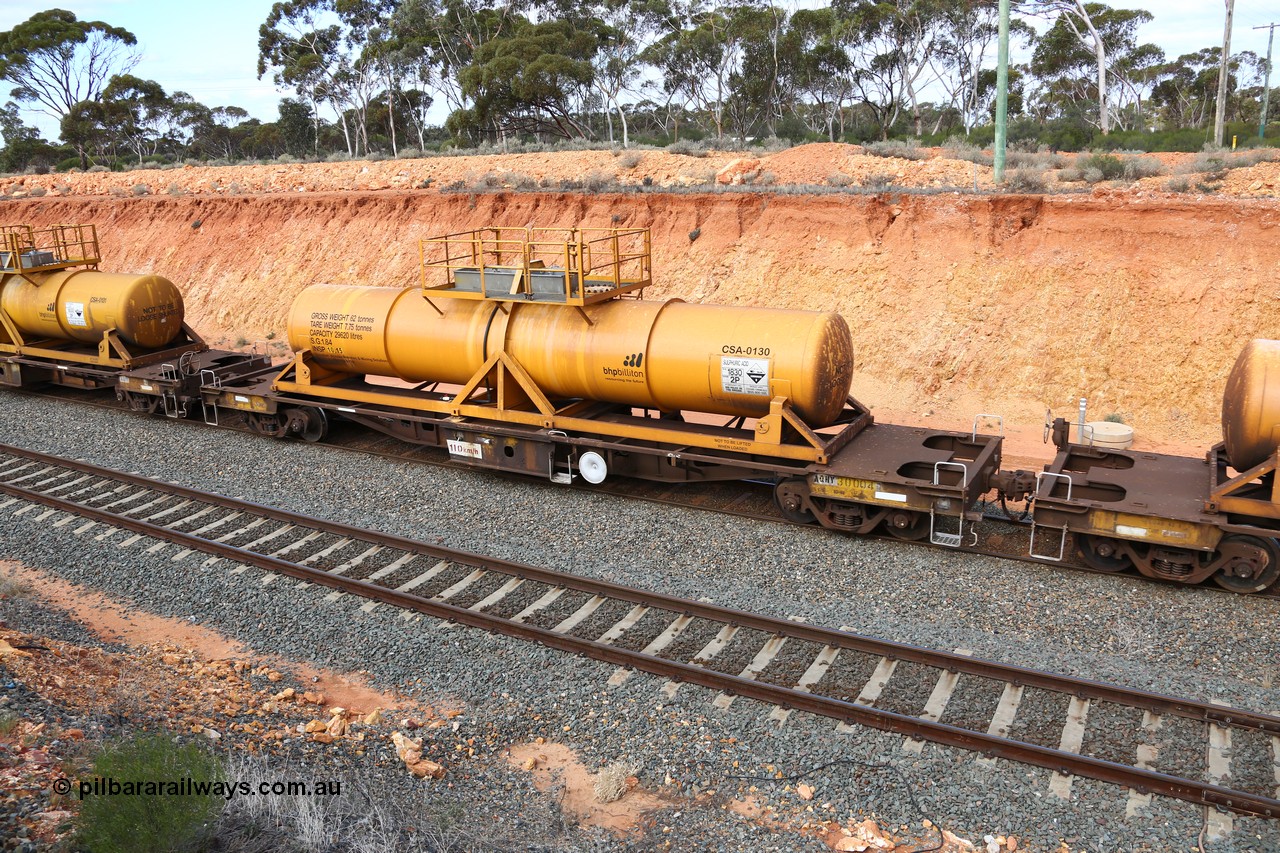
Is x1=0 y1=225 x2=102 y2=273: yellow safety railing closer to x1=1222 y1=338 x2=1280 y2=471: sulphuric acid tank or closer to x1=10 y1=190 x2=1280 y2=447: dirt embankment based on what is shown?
x1=10 y1=190 x2=1280 y2=447: dirt embankment

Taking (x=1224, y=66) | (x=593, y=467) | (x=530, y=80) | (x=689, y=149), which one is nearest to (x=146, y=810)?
(x=593, y=467)

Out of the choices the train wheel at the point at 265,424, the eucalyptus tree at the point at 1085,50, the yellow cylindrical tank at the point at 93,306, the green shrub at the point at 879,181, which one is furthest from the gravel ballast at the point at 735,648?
the eucalyptus tree at the point at 1085,50

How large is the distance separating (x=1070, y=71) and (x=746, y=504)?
4648 centimetres

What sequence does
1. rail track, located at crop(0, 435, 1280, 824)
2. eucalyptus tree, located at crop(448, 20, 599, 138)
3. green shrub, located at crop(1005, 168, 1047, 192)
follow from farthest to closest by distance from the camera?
1. eucalyptus tree, located at crop(448, 20, 599, 138)
2. green shrub, located at crop(1005, 168, 1047, 192)
3. rail track, located at crop(0, 435, 1280, 824)

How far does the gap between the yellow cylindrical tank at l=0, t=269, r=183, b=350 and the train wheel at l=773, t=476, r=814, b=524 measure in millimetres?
13577

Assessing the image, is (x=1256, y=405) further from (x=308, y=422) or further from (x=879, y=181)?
(x=879, y=181)

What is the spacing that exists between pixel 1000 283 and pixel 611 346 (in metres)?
9.98

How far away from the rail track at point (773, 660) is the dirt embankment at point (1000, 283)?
9.30 metres

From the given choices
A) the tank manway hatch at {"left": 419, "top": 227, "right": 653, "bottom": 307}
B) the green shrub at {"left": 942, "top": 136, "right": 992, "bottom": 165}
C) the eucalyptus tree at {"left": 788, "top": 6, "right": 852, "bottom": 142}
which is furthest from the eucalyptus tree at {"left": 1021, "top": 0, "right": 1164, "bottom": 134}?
the tank manway hatch at {"left": 419, "top": 227, "right": 653, "bottom": 307}

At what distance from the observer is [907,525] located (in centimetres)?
1127

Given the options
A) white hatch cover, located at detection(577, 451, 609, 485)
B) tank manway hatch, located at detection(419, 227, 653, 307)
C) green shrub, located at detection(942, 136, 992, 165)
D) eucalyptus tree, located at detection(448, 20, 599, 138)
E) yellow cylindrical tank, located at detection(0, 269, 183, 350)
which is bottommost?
white hatch cover, located at detection(577, 451, 609, 485)

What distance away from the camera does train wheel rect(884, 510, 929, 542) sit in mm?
11203

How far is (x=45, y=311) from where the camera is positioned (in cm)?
1912

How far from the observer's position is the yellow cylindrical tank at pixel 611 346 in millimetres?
11773
